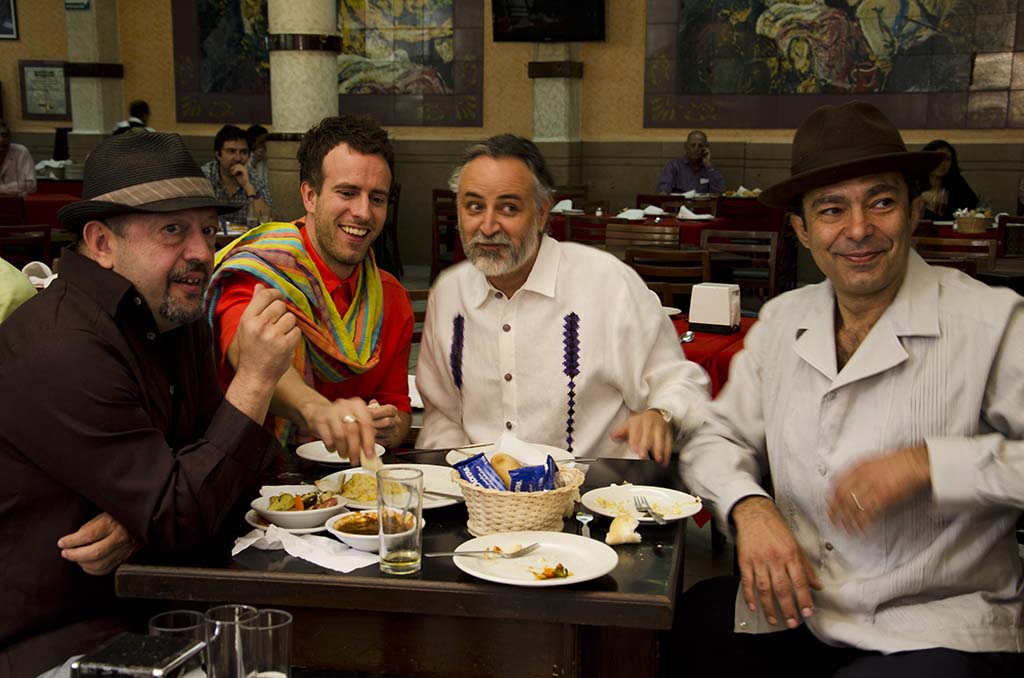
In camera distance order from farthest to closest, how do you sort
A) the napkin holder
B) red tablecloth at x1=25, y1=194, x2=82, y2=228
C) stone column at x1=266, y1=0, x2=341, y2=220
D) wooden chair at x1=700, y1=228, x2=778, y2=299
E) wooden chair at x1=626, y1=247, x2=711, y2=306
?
red tablecloth at x1=25, y1=194, x2=82, y2=228 → stone column at x1=266, y1=0, x2=341, y2=220 → wooden chair at x1=700, y1=228, x2=778, y2=299 → wooden chair at x1=626, y1=247, x2=711, y2=306 → the napkin holder

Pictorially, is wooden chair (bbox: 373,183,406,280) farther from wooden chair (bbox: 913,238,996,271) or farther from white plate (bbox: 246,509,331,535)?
white plate (bbox: 246,509,331,535)

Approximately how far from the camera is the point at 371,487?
86.1 inches

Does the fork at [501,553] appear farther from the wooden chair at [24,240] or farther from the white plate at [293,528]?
the wooden chair at [24,240]

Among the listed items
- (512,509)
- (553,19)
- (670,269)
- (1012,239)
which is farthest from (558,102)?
(512,509)

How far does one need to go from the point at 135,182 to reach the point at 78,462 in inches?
21.6

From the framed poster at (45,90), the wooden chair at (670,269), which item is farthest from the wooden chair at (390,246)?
the framed poster at (45,90)

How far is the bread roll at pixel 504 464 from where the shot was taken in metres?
1.99

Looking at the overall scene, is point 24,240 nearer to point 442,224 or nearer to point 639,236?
point 639,236

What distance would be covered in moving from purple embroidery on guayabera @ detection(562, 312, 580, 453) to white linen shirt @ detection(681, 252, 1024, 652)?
0.81 meters

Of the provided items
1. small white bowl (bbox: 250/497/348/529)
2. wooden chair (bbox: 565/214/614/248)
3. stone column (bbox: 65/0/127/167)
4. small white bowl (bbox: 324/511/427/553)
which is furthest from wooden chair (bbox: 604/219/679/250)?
stone column (bbox: 65/0/127/167)

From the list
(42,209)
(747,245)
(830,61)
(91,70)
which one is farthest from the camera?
(91,70)

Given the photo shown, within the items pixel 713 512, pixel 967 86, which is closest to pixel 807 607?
pixel 713 512

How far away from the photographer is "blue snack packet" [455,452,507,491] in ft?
6.43

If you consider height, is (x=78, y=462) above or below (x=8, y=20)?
below
